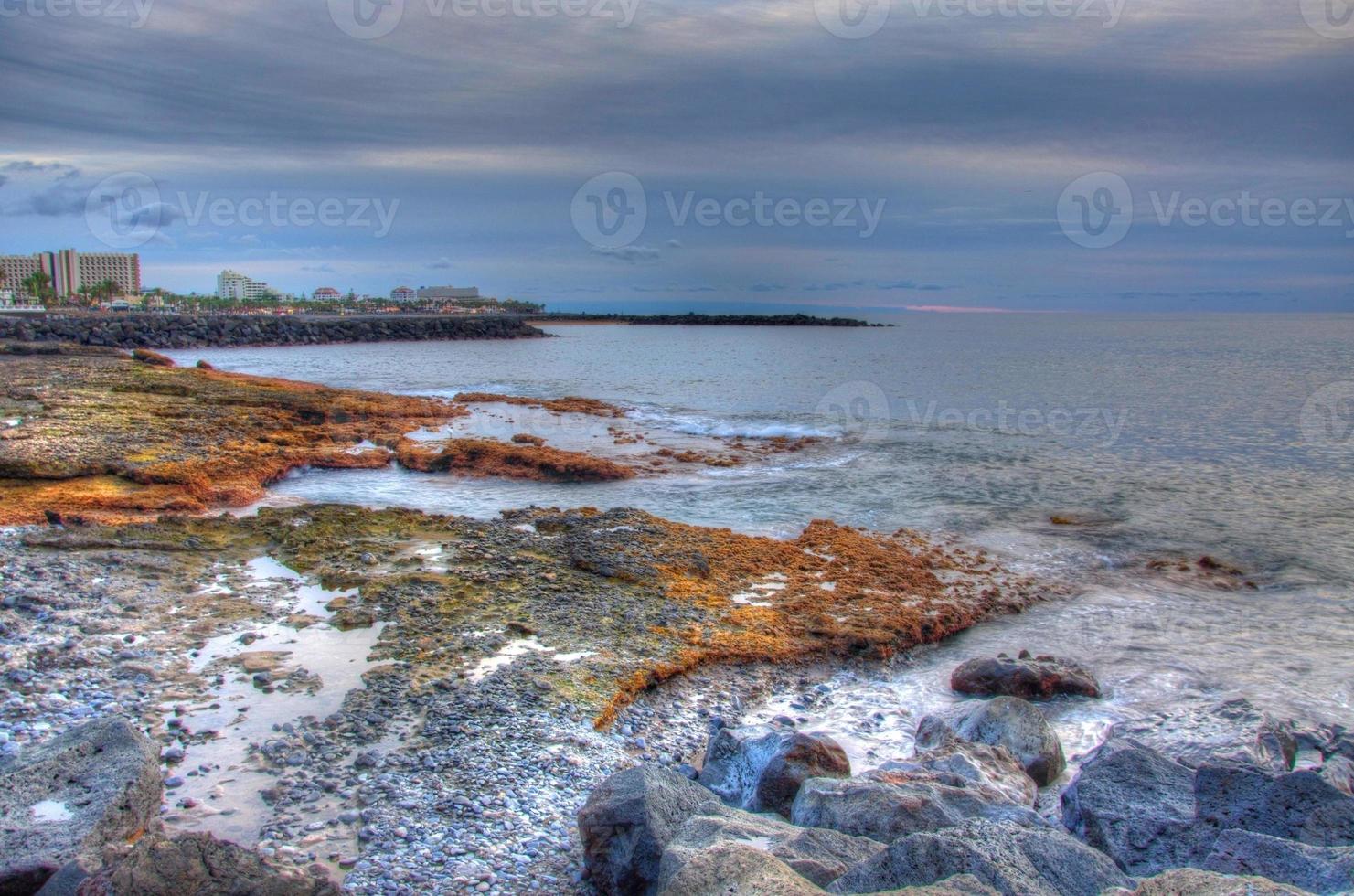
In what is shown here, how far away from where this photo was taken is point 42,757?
521cm

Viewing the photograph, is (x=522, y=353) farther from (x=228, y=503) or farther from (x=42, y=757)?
(x=42, y=757)

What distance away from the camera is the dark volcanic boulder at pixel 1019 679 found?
8.28 m

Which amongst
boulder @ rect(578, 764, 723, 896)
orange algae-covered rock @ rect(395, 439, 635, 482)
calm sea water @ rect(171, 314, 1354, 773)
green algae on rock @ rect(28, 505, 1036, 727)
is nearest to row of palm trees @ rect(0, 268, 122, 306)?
calm sea water @ rect(171, 314, 1354, 773)

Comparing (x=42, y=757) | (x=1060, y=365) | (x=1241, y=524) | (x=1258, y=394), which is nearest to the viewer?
(x=42, y=757)

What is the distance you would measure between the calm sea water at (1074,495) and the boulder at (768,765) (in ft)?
3.42

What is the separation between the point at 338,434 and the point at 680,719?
1778cm

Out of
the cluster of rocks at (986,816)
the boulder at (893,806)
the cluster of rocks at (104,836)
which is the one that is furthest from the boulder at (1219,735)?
the cluster of rocks at (104,836)

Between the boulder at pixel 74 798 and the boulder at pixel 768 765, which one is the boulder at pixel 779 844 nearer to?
the boulder at pixel 768 765

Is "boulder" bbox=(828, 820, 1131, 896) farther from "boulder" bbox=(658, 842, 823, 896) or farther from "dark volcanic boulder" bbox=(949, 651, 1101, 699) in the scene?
"dark volcanic boulder" bbox=(949, 651, 1101, 699)

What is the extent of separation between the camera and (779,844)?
4.80 metres

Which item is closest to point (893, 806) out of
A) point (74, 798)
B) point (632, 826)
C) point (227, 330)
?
point (632, 826)

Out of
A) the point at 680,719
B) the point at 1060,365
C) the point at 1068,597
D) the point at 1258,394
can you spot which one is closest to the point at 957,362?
the point at 1060,365

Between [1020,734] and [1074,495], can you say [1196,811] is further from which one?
[1074,495]

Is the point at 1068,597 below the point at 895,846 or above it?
below
